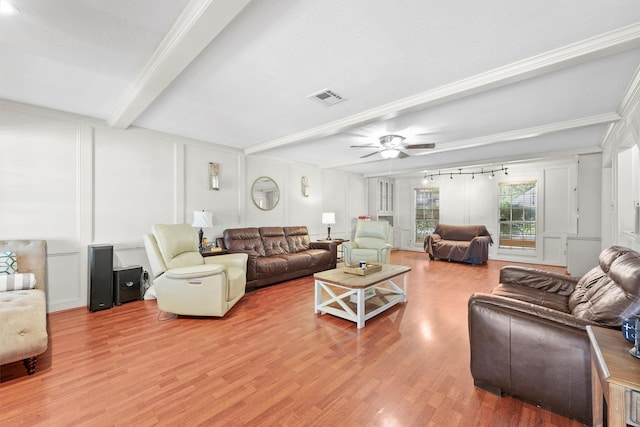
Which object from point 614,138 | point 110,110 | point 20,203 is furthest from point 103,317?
point 614,138

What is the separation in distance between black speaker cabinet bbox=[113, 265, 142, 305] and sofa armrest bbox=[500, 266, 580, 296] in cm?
455

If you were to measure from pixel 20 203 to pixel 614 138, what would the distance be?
756cm

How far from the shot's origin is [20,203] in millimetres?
3129

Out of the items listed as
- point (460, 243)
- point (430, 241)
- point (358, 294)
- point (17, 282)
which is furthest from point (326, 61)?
point (460, 243)

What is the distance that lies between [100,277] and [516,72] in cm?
489

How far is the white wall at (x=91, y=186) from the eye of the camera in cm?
313

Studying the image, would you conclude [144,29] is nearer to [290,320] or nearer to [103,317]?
[290,320]

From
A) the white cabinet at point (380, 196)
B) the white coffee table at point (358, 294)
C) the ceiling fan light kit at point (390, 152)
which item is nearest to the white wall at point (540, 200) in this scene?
the white cabinet at point (380, 196)

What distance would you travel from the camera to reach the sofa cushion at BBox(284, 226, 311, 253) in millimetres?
5538

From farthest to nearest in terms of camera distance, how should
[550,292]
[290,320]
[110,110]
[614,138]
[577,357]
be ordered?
[614,138], [110,110], [290,320], [550,292], [577,357]

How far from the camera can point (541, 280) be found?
2.73 m

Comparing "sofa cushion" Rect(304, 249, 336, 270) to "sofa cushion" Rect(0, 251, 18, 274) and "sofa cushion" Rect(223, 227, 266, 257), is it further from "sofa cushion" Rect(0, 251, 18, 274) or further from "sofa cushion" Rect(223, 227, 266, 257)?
"sofa cushion" Rect(0, 251, 18, 274)

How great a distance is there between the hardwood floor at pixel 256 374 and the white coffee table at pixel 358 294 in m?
0.11

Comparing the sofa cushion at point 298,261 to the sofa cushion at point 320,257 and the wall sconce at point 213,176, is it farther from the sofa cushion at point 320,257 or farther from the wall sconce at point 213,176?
the wall sconce at point 213,176
